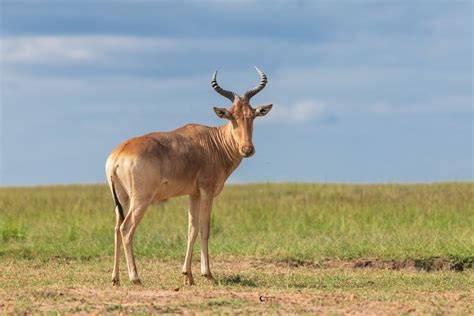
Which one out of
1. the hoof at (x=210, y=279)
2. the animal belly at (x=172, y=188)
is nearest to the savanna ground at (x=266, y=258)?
the hoof at (x=210, y=279)

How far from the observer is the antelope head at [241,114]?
1212 cm

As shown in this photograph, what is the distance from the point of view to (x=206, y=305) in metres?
9.59

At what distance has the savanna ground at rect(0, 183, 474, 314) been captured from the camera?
9906mm

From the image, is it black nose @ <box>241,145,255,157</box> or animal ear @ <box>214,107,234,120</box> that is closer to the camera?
black nose @ <box>241,145,255,157</box>

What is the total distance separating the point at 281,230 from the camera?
18.5 meters

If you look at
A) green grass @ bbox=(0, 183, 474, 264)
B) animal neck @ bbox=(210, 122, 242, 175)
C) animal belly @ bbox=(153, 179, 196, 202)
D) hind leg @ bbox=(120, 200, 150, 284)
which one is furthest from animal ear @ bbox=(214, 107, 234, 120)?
green grass @ bbox=(0, 183, 474, 264)

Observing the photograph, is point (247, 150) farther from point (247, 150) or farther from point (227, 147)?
point (227, 147)

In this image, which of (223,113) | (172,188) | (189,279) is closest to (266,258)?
(189,279)

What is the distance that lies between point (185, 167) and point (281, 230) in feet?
22.4

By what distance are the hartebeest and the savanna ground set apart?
700 mm

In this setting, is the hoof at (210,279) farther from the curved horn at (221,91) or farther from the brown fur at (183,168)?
the curved horn at (221,91)

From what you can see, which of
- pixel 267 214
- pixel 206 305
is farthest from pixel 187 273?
pixel 267 214

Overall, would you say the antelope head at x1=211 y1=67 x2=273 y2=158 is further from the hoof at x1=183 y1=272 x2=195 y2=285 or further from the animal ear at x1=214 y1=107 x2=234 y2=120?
the hoof at x1=183 y1=272 x2=195 y2=285

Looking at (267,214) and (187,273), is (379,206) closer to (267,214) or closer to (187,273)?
(267,214)
